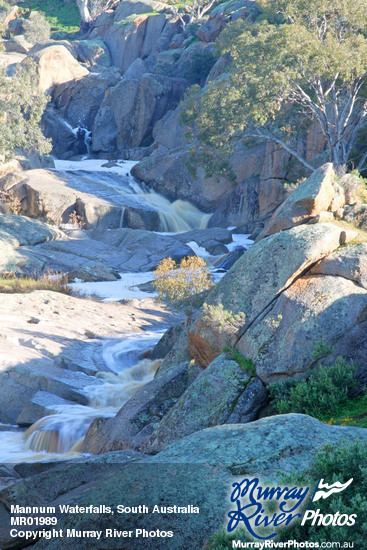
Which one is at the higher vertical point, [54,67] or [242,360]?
[54,67]

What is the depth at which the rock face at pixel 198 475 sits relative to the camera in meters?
4.29

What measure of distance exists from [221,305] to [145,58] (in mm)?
56444

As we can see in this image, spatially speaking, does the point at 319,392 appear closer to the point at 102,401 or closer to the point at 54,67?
the point at 102,401

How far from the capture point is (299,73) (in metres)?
24.3

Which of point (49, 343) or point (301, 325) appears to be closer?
point (301, 325)

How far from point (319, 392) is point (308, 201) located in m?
4.00

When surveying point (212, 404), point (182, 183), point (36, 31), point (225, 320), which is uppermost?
point (36, 31)

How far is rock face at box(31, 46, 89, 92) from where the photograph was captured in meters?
48.3

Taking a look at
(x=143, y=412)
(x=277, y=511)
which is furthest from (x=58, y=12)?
(x=277, y=511)

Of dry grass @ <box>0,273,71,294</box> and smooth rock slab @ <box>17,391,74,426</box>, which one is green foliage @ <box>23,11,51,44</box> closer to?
dry grass @ <box>0,273,71,294</box>

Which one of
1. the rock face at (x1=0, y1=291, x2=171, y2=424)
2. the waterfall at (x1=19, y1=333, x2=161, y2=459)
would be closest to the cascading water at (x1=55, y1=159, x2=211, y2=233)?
the rock face at (x1=0, y1=291, x2=171, y2=424)

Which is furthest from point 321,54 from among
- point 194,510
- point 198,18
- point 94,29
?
point 94,29

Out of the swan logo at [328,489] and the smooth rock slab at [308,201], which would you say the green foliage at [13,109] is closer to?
the smooth rock slab at [308,201]

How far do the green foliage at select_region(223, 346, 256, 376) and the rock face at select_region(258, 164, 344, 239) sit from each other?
279 centimetres
